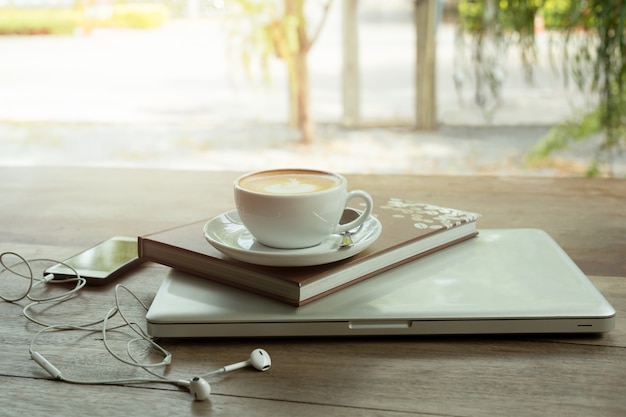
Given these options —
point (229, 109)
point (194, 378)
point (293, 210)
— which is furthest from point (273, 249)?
point (229, 109)

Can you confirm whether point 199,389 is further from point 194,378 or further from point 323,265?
point 323,265

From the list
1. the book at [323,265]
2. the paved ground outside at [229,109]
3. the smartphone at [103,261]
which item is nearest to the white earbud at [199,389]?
the book at [323,265]

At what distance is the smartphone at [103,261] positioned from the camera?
26.0 inches

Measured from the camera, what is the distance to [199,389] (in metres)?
0.46

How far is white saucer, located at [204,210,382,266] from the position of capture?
1.80 feet

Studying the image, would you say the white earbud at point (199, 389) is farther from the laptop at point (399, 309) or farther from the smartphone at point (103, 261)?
the smartphone at point (103, 261)

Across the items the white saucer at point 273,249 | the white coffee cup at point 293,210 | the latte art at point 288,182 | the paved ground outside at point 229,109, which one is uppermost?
the latte art at point 288,182

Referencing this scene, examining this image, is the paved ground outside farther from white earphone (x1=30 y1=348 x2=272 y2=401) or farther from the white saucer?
white earphone (x1=30 y1=348 x2=272 y2=401)

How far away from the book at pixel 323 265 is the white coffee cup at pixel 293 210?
3 centimetres

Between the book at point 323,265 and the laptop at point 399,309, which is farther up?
the book at point 323,265

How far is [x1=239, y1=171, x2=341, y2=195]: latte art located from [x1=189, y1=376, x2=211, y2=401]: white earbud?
0.17 m

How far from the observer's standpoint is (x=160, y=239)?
63 centimetres

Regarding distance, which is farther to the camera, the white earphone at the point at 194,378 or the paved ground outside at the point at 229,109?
the paved ground outside at the point at 229,109

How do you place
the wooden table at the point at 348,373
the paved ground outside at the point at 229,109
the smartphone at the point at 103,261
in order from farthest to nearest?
the paved ground outside at the point at 229,109
the smartphone at the point at 103,261
the wooden table at the point at 348,373
